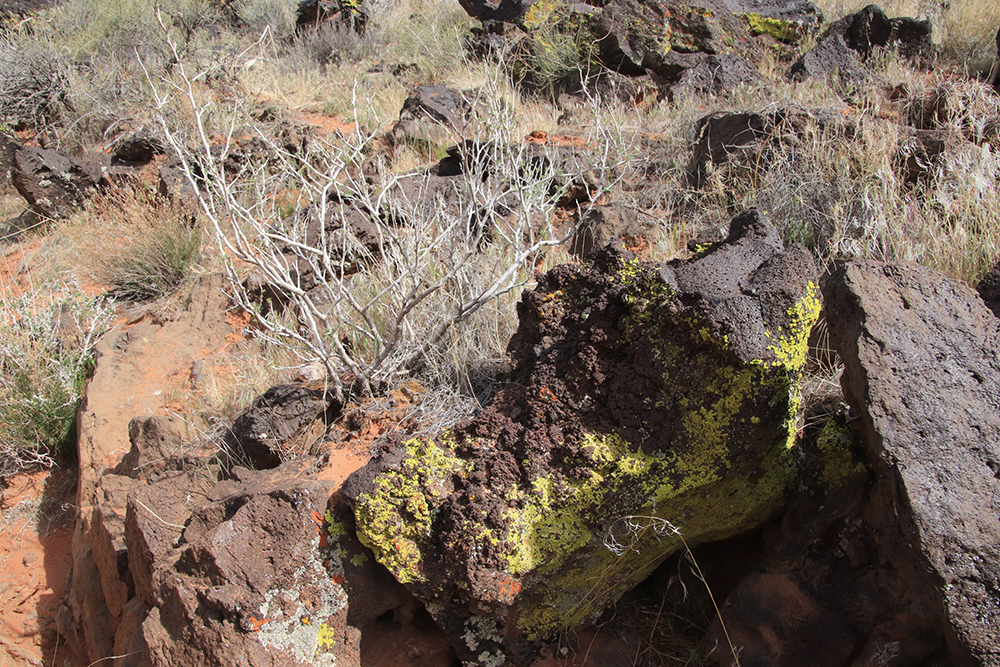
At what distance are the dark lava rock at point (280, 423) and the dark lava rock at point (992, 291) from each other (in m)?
2.51

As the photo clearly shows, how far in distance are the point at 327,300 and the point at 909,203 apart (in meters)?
3.71

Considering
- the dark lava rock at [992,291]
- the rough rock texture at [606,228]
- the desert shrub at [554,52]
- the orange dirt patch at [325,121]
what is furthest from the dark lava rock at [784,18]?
the dark lava rock at [992,291]

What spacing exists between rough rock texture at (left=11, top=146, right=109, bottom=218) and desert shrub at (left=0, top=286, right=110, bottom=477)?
256 cm

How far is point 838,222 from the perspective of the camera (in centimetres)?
390

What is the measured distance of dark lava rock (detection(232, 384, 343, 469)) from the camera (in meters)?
2.89

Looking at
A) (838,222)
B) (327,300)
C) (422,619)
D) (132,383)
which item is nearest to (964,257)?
(838,222)

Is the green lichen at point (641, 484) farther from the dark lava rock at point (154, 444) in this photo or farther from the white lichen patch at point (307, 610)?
the dark lava rock at point (154, 444)

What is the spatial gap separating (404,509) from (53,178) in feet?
22.8

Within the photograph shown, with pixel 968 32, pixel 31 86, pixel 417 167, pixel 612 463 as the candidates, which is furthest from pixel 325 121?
pixel 612 463

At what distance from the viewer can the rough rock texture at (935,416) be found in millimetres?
1434

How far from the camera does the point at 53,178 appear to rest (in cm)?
695

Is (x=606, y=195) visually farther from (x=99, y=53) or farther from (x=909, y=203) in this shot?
(x=99, y=53)

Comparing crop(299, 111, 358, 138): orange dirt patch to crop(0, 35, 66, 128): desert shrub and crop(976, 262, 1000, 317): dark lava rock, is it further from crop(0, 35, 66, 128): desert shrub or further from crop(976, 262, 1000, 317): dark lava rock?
crop(976, 262, 1000, 317): dark lava rock

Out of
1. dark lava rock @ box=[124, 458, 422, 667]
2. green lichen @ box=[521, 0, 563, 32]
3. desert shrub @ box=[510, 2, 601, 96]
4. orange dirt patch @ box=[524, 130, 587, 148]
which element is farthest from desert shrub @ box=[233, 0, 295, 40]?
dark lava rock @ box=[124, 458, 422, 667]
